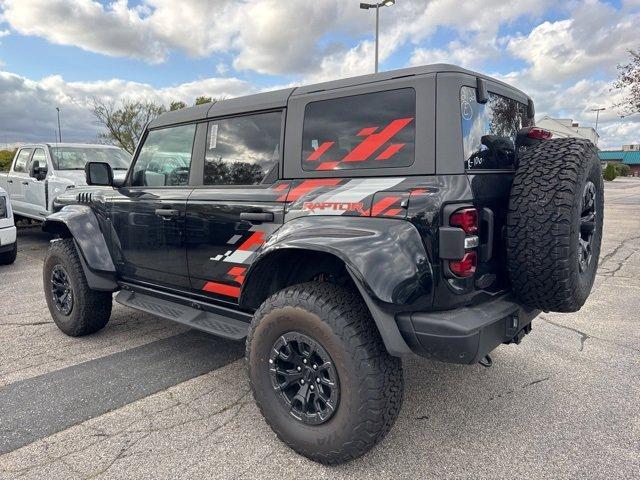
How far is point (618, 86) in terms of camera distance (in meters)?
15.6

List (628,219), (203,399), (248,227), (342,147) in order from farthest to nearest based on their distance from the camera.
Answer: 1. (628,219)
2. (203,399)
3. (248,227)
4. (342,147)

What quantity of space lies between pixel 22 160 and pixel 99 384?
7591mm

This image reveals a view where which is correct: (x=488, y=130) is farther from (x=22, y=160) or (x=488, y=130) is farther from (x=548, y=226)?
(x=22, y=160)

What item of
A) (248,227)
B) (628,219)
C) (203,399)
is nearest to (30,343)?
(203,399)

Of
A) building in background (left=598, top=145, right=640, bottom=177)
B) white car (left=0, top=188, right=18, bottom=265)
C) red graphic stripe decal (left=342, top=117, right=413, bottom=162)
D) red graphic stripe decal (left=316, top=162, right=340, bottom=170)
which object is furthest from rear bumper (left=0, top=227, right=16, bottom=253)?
building in background (left=598, top=145, right=640, bottom=177)

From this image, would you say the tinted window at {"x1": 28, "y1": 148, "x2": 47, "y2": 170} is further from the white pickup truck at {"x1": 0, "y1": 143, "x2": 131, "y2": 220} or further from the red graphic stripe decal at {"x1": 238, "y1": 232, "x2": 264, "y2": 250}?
the red graphic stripe decal at {"x1": 238, "y1": 232, "x2": 264, "y2": 250}

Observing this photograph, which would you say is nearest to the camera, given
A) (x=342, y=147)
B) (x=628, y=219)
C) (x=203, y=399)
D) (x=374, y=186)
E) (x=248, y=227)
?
(x=374, y=186)

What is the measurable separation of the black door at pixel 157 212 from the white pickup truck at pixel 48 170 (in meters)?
4.06

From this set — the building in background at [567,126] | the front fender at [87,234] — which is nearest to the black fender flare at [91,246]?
the front fender at [87,234]

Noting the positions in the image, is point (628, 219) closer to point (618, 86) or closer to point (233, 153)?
point (618, 86)

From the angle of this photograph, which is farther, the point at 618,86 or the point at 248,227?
the point at 618,86

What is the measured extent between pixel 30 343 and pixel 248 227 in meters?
2.57

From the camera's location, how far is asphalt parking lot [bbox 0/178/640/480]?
2.30m

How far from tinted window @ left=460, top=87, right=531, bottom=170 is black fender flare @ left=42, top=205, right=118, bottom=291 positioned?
2976mm
